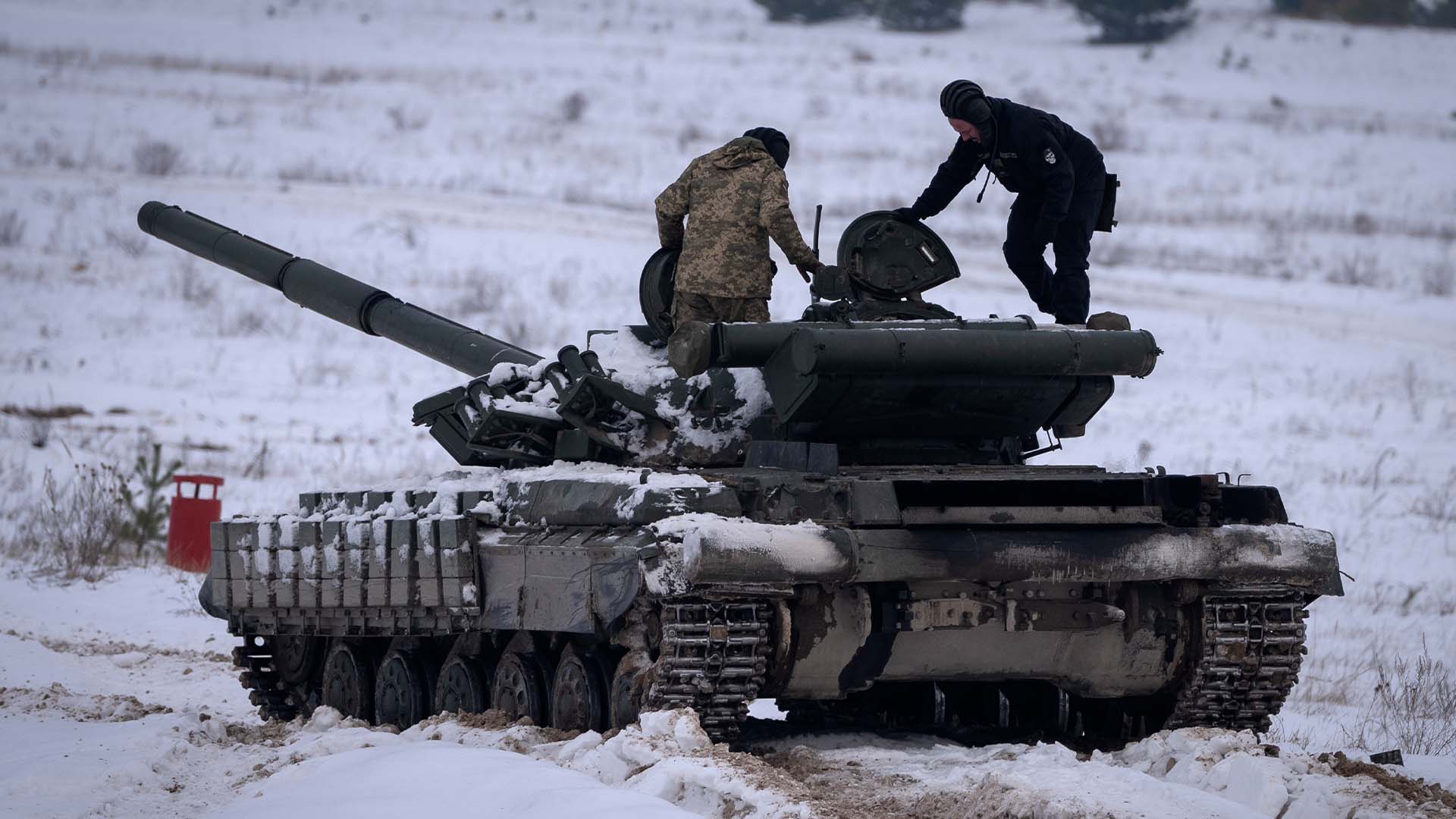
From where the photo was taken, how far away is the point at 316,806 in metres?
7.50

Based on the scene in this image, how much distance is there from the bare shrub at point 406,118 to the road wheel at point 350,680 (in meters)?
28.3

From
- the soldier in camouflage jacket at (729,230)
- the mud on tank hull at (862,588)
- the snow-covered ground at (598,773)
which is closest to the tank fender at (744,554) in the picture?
the mud on tank hull at (862,588)

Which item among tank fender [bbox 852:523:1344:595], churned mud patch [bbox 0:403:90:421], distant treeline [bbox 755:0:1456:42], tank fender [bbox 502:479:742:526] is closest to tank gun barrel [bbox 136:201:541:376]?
tank fender [bbox 502:479:742:526]

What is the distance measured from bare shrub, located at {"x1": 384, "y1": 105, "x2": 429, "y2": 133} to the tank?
95.5 feet

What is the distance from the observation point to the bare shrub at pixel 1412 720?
1005cm

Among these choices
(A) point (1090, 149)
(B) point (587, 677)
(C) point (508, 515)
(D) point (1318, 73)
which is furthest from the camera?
(D) point (1318, 73)

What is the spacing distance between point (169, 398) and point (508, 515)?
14181 mm

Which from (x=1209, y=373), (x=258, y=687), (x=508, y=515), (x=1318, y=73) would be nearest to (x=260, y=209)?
(x=1209, y=373)

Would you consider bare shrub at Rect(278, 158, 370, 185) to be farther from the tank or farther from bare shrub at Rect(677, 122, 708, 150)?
the tank

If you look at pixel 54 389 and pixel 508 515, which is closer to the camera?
pixel 508 515

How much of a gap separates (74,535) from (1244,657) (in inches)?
429

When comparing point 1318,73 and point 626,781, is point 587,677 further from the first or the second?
point 1318,73

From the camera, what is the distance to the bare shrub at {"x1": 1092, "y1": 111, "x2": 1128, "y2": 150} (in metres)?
40.1

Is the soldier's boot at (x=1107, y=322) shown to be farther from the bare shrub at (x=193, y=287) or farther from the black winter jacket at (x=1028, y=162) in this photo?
the bare shrub at (x=193, y=287)
